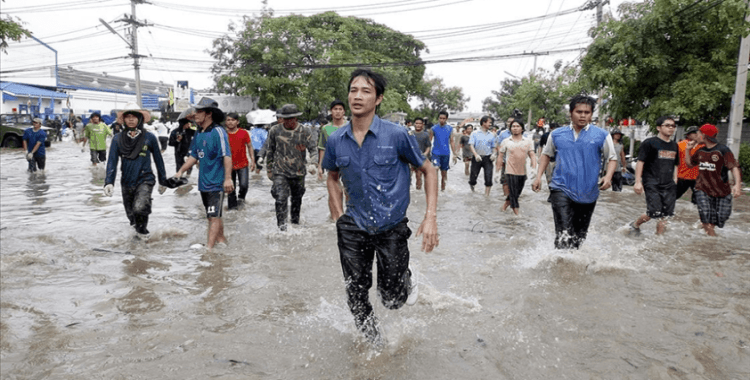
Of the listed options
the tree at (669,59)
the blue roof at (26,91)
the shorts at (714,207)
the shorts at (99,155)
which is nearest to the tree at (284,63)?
the shorts at (99,155)

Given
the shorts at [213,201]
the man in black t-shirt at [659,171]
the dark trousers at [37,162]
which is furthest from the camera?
the dark trousers at [37,162]

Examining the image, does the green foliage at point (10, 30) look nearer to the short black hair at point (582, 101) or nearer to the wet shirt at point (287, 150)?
the wet shirt at point (287, 150)

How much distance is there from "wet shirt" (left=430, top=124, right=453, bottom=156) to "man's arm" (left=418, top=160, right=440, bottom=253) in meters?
8.85

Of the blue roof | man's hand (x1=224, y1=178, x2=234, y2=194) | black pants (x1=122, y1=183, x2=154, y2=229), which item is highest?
the blue roof

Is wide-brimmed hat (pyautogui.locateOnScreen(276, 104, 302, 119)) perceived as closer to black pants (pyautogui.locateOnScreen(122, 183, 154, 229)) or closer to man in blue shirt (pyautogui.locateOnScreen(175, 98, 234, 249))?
man in blue shirt (pyautogui.locateOnScreen(175, 98, 234, 249))

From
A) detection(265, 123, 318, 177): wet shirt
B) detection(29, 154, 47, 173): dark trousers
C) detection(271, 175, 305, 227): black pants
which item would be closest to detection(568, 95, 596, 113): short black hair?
detection(265, 123, 318, 177): wet shirt

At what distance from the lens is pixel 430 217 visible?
344 centimetres

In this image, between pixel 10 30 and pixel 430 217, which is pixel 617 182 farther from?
pixel 10 30

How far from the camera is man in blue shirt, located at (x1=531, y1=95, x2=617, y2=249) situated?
5523mm

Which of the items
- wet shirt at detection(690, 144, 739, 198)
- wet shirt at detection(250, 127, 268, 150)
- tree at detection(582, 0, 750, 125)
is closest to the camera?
wet shirt at detection(690, 144, 739, 198)

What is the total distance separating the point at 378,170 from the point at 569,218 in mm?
3091

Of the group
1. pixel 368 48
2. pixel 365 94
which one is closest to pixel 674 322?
pixel 365 94

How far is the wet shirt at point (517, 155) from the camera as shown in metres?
9.38

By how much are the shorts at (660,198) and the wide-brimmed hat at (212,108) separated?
5.66m
